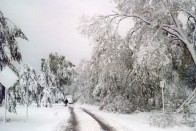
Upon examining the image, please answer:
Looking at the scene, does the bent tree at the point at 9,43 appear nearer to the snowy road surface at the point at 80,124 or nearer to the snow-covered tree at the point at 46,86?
the snowy road surface at the point at 80,124

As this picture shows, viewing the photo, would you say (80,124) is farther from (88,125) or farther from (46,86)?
(46,86)

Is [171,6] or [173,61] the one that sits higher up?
[171,6]

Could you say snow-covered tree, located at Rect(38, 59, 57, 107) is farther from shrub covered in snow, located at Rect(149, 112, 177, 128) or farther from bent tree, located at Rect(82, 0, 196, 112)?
shrub covered in snow, located at Rect(149, 112, 177, 128)

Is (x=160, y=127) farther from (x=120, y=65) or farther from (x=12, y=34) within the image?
(x=12, y=34)

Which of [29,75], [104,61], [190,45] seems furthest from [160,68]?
[29,75]

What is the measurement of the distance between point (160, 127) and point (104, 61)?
22.6 feet

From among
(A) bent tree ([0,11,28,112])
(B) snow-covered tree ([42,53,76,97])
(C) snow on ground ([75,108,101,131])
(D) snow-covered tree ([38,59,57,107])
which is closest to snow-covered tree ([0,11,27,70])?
(A) bent tree ([0,11,28,112])

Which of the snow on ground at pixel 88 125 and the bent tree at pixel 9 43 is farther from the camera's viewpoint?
the bent tree at pixel 9 43

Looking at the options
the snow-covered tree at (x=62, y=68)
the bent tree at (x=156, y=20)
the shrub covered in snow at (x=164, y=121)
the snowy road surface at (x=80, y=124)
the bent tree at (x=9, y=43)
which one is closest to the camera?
the snowy road surface at (x=80, y=124)

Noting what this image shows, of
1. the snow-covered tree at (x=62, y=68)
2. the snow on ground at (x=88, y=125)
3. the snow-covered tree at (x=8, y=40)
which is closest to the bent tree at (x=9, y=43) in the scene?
the snow-covered tree at (x=8, y=40)

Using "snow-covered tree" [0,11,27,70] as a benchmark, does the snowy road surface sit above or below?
below

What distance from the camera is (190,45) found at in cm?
1995

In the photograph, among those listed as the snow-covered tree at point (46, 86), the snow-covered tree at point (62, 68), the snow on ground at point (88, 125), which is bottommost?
the snow on ground at point (88, 125)

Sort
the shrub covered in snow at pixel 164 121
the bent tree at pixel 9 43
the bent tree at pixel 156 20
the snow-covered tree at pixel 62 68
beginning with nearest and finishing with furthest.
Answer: the bent tree at pixel 9 43 < the shrub covered in snow at pixel 164 121 < the bent tree at pixel 156 20 < the snow-covered tree at pixel 62 68
